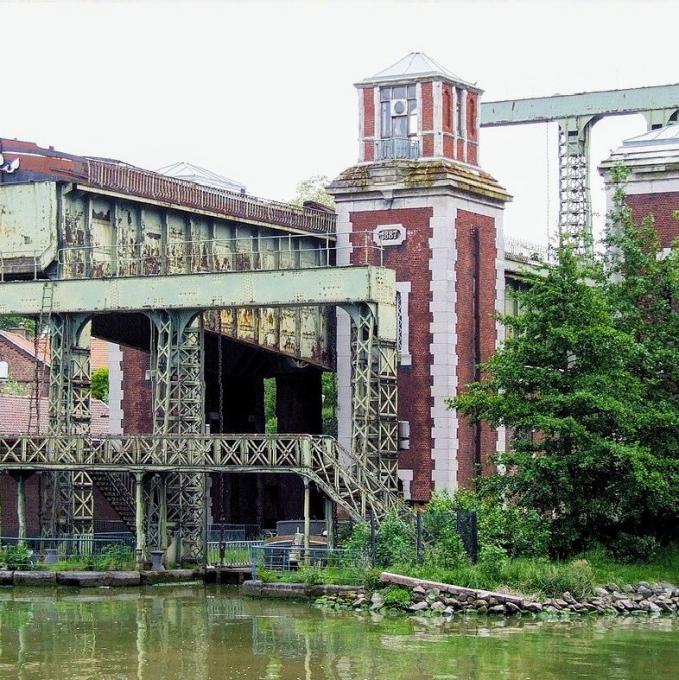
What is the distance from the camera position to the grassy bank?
125ft

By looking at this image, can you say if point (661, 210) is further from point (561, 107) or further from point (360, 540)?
point (561, 107)

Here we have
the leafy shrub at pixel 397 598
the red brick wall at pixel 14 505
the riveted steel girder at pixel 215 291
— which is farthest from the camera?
the red brick wall at pixel 14 505

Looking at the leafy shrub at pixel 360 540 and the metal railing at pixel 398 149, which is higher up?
the metal railing at pixel 398 149

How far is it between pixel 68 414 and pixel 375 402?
26.8 ft

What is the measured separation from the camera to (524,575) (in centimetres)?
3828

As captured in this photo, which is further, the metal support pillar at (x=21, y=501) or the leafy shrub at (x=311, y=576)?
the metal support pillar at (x=21, y=501)

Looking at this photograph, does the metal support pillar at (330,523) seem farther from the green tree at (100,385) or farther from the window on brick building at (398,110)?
the green tree at (100,385)

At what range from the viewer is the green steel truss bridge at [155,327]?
44.3 metres

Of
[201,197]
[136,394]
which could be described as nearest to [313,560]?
[201,197]

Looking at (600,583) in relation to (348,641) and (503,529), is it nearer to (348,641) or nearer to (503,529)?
(503,529)

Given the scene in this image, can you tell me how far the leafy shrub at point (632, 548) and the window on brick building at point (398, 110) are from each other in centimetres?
1529

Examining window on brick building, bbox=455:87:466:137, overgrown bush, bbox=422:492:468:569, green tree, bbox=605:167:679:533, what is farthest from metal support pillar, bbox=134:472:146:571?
window on brick building, bbox=455:87:466:137

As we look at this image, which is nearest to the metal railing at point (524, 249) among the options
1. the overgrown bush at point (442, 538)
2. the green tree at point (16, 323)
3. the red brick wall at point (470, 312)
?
the red brick wall at point (470, 312)

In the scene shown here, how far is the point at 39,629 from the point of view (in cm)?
3506
